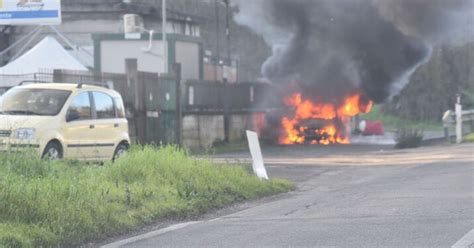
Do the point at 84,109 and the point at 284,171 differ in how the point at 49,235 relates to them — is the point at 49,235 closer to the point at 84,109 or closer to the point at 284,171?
the point at 84,109

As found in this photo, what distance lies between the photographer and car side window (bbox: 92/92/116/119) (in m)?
13.4

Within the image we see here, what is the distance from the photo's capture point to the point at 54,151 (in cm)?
1211

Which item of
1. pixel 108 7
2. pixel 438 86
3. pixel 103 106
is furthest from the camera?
pixel 438 86

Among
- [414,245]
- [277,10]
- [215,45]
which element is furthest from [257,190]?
[215,45]

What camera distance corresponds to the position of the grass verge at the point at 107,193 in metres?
7.23

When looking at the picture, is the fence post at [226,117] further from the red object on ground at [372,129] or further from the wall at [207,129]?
the red object on ground at [372,129]

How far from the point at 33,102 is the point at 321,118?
1608 cm

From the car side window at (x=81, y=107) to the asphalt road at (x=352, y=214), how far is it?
3.78 m

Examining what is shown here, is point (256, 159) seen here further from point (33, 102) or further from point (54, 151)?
point (33, 102)

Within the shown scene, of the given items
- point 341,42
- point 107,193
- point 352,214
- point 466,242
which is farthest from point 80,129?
point 341,42

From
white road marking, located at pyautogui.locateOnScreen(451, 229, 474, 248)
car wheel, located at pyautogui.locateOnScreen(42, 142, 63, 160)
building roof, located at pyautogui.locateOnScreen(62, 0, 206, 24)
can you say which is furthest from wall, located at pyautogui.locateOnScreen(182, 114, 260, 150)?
white road marking, located at pyautogui.locateOnScreen(451, 229, 474, 248)

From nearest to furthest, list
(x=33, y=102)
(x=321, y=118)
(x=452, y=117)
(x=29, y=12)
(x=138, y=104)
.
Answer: (x=33, y=102) → (x=29, y=12) → (x=138, y=104) → (x=452, y=117) → (x=321, y=118)

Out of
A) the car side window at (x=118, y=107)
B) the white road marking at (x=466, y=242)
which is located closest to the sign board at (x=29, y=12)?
the car side window at (x=118, y=107)

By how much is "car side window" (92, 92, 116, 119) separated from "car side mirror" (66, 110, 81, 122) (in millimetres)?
658
